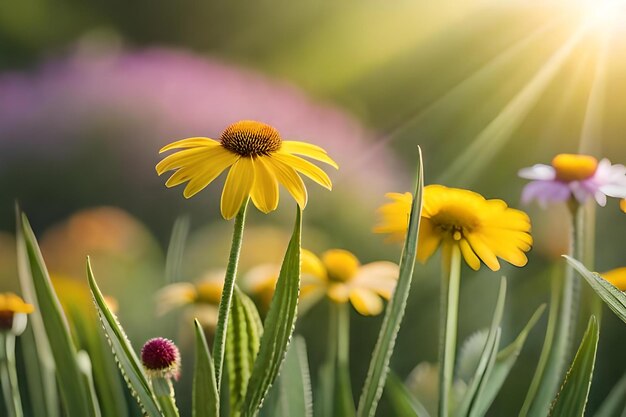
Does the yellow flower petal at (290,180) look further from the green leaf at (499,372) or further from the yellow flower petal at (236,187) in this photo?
the green leaf at (499,372)

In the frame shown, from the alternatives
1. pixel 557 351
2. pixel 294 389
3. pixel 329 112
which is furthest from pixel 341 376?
pixel 329 112

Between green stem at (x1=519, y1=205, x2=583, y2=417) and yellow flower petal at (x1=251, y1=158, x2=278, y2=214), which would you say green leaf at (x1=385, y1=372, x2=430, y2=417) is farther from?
yellow flower petal at (x1=251, y1=158, x2=278, y2=214)

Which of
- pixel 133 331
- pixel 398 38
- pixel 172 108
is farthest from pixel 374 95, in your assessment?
pixel 133 331

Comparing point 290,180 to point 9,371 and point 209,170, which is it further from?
point 9,371

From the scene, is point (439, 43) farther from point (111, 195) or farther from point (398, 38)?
point (111, 195)

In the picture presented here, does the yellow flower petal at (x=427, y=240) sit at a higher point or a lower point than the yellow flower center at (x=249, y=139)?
lower

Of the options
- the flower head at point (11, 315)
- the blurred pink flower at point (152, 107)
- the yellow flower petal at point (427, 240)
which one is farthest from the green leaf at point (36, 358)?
the yellow flower petal at point (427, 240)

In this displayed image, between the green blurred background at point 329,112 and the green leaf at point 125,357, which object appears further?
the green blurred background at point 329,112
